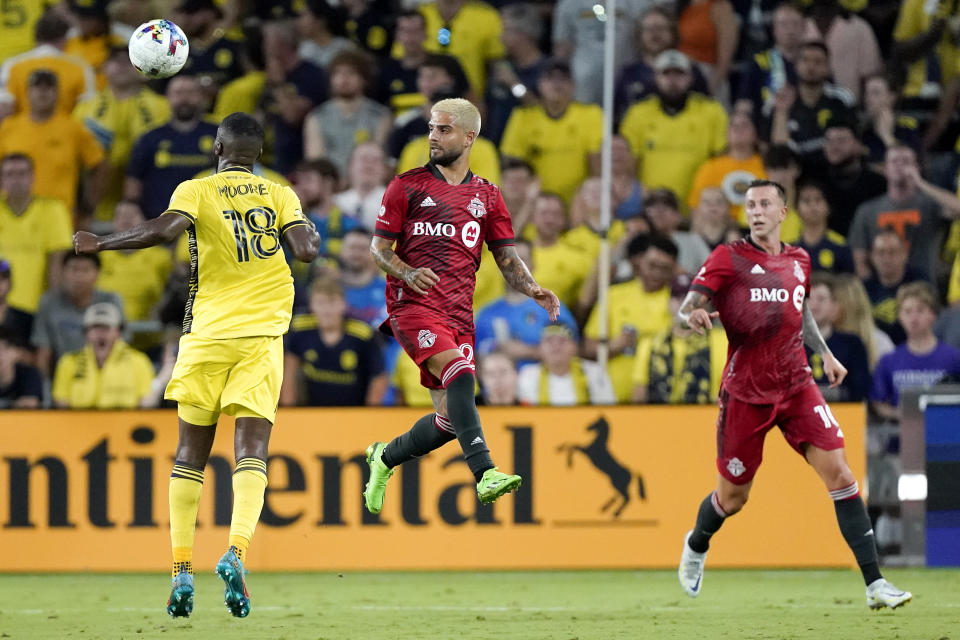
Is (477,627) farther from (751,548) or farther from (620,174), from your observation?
(620,174)

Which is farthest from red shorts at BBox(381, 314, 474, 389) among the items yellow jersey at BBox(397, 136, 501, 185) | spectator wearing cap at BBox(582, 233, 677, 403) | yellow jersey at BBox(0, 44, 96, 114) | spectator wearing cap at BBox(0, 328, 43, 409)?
yellow jersey at BBox(0, 44, 96, 114)

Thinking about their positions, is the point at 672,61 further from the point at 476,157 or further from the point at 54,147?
the point at 54,147

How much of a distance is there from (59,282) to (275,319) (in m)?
6.38

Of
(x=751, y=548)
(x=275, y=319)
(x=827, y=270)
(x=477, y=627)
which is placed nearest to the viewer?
(x=275, y=319)

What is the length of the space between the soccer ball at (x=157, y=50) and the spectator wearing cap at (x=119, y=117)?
603 cm

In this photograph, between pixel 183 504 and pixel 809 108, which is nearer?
pixel 183 504

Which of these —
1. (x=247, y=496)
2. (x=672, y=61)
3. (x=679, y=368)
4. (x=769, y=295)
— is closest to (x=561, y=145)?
(x=672, y=61)

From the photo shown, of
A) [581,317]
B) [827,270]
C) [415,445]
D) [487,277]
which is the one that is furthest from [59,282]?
[827,270]

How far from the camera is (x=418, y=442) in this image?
28.1ft

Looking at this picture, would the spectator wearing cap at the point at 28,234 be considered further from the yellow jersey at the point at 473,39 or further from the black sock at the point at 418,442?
the black sock at the point at 418,442

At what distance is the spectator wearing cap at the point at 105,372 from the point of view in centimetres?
1247

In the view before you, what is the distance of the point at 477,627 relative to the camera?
8.38 meters

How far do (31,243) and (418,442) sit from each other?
21.9 ft

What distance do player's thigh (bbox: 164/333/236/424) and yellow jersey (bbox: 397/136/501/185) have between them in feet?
20.9
